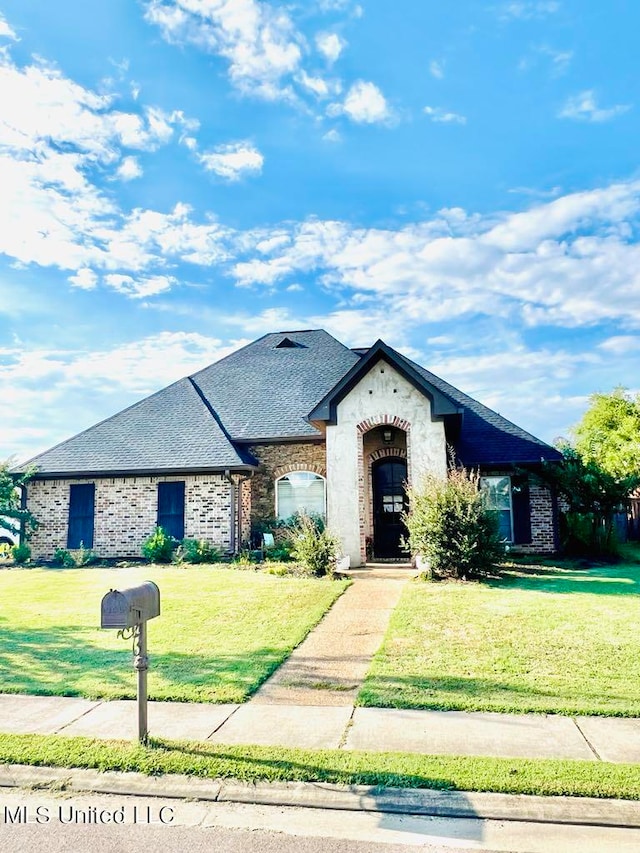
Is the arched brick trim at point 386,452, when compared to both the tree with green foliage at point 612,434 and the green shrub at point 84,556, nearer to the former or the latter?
the tree with green foliage at point 612,434

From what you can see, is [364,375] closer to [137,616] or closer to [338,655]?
[338,655]

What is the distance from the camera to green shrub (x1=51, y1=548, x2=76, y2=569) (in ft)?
58.5

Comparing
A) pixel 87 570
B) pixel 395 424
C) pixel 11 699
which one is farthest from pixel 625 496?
pixel 11 699

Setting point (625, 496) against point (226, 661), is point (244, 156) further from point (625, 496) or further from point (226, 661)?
point (625, 496)

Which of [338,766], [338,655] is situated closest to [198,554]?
[338,655]

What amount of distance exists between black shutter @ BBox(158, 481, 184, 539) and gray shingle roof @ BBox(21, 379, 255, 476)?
683mm

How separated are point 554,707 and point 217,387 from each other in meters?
17.9

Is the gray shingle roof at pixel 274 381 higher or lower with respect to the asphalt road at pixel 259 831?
higher

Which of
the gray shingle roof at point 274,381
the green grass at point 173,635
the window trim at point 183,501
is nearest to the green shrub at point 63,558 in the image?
the window trim at point 183,501

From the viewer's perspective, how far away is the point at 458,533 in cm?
1298

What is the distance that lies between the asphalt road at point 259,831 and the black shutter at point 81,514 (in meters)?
15.2

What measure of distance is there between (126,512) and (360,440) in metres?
7.52

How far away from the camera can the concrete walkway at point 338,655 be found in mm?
6434

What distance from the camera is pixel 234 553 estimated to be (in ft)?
57.8
